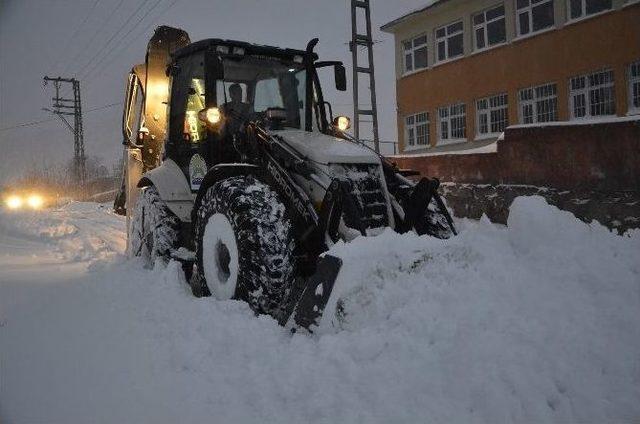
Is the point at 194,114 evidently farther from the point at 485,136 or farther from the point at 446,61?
the point at 446,61

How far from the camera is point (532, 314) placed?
8.64ft

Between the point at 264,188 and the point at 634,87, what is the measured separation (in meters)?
15.2

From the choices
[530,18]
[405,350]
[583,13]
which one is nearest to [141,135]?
[405,350]

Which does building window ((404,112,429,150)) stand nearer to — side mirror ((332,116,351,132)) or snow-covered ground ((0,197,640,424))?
side mirror ((332,116,351,132))

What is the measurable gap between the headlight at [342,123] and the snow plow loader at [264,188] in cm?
2

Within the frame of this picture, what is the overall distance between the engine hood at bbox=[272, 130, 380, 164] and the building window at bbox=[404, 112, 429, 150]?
17900mm

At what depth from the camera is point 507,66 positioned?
18.2 metres

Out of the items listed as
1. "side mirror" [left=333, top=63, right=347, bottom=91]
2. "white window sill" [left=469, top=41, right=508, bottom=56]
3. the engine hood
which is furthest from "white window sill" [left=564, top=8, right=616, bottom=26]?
the engine hood

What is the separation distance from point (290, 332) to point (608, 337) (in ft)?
6.45

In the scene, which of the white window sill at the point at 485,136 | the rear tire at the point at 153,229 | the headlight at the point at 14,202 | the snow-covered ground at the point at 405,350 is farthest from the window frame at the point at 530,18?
the headlight at the point at 14,202

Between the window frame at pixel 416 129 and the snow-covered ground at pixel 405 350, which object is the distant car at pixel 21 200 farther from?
the snow-covered ground at pixel 405 350

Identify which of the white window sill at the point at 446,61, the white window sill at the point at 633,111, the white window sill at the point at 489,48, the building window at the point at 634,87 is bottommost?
the white window sill at the point at 633,111

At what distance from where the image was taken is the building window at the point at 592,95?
1549cm

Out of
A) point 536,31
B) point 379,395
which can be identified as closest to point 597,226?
point 379,395
